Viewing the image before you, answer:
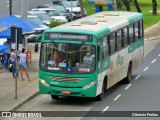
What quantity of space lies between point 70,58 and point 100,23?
346 cm

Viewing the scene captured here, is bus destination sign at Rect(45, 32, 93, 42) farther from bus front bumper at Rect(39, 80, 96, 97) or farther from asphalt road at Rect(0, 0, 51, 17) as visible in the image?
asphalt road at Rect(0, 0, 51, 17)

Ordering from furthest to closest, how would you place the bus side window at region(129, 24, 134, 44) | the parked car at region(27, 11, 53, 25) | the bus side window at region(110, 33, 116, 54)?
the parked car at region(27, 11, 53, 25) → the bus side window at region(129, 24, 134, 44) → the bus side window at region(110, 33, 116, 54)

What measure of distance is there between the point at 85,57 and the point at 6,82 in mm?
6596

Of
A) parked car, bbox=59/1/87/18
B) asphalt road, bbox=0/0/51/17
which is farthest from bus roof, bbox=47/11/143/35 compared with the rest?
parked car, bbox=59/1/87/18

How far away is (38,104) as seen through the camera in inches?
933

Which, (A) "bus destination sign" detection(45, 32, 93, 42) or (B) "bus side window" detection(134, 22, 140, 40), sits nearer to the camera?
(A) "bus destination sign" detection(45, 32, 93, 42)

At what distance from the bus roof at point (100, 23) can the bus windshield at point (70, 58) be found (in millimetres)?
626

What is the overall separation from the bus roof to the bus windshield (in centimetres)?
63

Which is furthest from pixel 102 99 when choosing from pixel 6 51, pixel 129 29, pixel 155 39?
pixel 155 39


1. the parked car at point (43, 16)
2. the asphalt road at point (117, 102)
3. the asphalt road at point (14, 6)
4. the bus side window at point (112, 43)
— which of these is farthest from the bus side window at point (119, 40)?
the asphalt road at point (14, 6)

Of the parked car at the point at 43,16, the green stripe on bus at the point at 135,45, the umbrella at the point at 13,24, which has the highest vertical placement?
the umbrella at the point at 13,24

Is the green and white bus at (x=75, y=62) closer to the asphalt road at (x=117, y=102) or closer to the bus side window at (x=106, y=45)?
the bus side window at (x=106, y=45)

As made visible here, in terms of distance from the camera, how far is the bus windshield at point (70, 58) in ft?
74.9

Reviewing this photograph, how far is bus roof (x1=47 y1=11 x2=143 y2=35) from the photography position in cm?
2355
